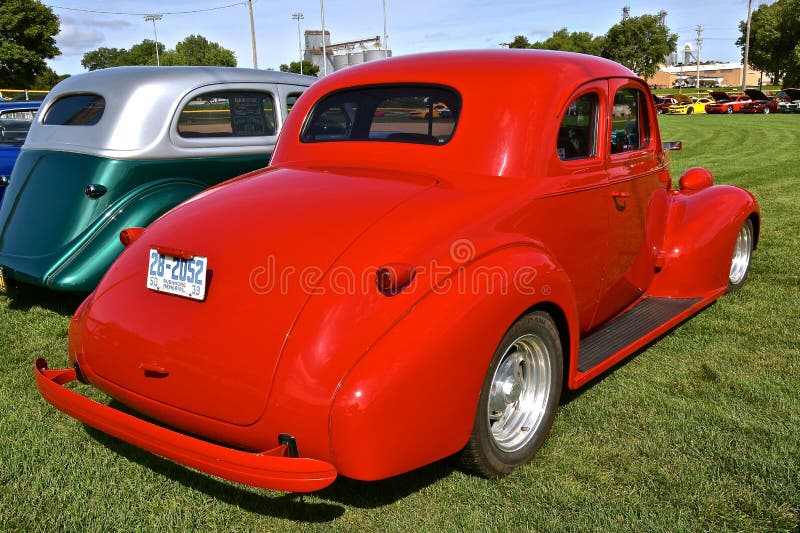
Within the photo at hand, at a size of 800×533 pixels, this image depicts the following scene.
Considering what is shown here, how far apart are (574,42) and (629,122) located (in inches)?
2975

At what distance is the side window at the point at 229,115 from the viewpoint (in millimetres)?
5621

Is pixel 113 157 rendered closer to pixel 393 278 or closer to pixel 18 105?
pixel 393 278

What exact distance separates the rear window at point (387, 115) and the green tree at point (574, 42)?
232 ft

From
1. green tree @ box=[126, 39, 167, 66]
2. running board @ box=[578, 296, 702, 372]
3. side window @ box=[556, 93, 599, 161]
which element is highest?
green tree @ box=[126, 39, 167, 66]

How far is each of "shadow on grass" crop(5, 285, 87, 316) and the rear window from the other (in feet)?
9.35

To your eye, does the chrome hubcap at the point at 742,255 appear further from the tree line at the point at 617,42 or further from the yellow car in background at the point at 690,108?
the tree line at the point at 617,42

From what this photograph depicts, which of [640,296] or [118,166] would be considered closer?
[640,296]

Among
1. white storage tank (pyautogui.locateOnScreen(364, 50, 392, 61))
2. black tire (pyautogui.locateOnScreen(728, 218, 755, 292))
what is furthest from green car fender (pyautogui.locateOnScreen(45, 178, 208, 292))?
white storage tank (pyautogui.locateOnScreen(364, 50, 392, 61))

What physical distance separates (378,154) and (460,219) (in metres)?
0.85

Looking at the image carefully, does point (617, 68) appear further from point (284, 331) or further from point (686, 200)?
point (284, 331)

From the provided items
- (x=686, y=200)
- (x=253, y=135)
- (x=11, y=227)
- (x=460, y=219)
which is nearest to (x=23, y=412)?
(x=11, y=227)

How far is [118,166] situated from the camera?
194 inches

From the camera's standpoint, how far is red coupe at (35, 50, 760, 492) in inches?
89.0

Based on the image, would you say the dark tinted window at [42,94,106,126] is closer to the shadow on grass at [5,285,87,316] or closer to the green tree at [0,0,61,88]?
the shadow on grass at [5,285,87,316]
